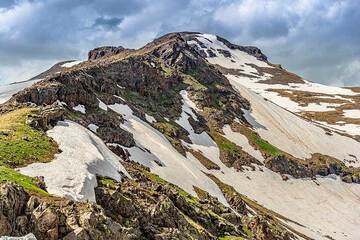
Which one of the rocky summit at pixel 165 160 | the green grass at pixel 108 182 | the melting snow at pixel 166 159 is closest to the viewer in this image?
the rocky summit at pixel 165 160

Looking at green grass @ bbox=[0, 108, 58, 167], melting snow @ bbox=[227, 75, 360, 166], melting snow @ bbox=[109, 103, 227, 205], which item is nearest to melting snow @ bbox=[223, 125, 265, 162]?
melting snow @ bbox=[227, 75, 360, 166]

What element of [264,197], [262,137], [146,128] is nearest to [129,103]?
[146,128]

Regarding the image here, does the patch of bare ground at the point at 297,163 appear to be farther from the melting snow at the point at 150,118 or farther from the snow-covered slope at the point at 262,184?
the melting snow at the point at 150,118

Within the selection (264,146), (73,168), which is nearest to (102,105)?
(73,168)

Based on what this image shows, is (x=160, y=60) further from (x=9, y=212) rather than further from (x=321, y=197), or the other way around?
(x=9, y=212)

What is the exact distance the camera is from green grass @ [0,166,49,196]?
30.3 m

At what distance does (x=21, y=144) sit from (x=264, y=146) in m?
84.4

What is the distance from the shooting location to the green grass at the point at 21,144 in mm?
40156

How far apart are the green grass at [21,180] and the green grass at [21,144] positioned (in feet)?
15.1

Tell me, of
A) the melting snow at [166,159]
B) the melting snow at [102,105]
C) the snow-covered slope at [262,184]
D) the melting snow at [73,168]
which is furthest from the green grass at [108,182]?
the melting snow at [102,105]

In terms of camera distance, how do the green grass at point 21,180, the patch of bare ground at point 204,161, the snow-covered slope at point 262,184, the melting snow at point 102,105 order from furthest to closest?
the patch of bare ground at point 204,161
the melting snow at point 102,105
the snow-covered slope at point 262,184
the green grass at point 21,180

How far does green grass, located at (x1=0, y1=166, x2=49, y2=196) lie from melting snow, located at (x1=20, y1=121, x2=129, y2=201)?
5.87 feet

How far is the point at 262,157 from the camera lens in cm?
11419

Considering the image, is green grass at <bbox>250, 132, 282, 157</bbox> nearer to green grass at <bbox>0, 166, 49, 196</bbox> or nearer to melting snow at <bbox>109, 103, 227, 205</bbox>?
melting snow at <bbox>109, 103, 227, 205</bbox>
